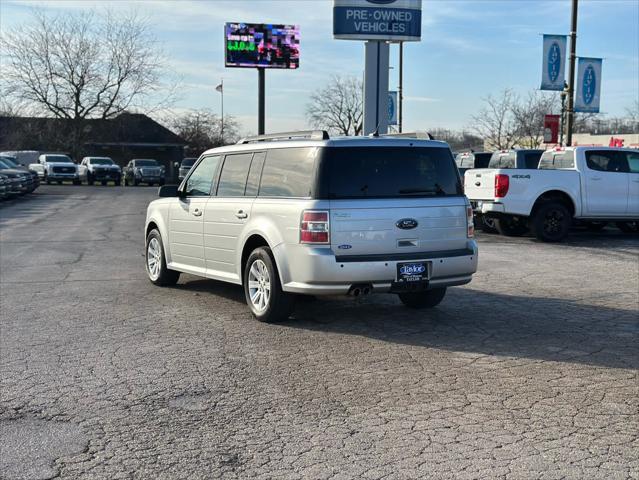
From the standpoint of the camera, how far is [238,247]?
843 cm

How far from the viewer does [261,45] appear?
1452 inches

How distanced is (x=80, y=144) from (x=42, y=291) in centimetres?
5473

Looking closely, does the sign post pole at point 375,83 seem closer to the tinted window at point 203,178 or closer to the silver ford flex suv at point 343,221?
the tinted window at point 203,178

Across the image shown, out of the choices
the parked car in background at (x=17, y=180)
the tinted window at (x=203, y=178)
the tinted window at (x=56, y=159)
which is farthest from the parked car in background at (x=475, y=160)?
the tinted window at (x=56, y=159)

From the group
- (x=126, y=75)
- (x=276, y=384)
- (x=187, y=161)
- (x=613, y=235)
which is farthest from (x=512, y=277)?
(x=126, y=75)

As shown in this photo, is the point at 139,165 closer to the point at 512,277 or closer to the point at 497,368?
the point at 512,277

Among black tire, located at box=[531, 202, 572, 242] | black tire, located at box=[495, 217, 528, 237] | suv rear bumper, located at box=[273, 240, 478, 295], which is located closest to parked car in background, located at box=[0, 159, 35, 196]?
black tire, located at box=[495, 217, 528, 237]

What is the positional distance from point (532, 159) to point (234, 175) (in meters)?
12.2

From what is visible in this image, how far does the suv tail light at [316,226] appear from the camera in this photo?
728 cm

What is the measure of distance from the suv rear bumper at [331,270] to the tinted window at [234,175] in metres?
1.34

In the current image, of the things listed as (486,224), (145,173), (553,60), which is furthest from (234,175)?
(145,173)

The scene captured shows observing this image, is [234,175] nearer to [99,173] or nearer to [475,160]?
[475,160]

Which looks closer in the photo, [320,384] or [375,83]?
[320,384]

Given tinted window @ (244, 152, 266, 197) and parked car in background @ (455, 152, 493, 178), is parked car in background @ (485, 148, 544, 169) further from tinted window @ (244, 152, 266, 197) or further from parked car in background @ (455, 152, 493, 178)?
tinted window @ (244, 152, 266, 197)
